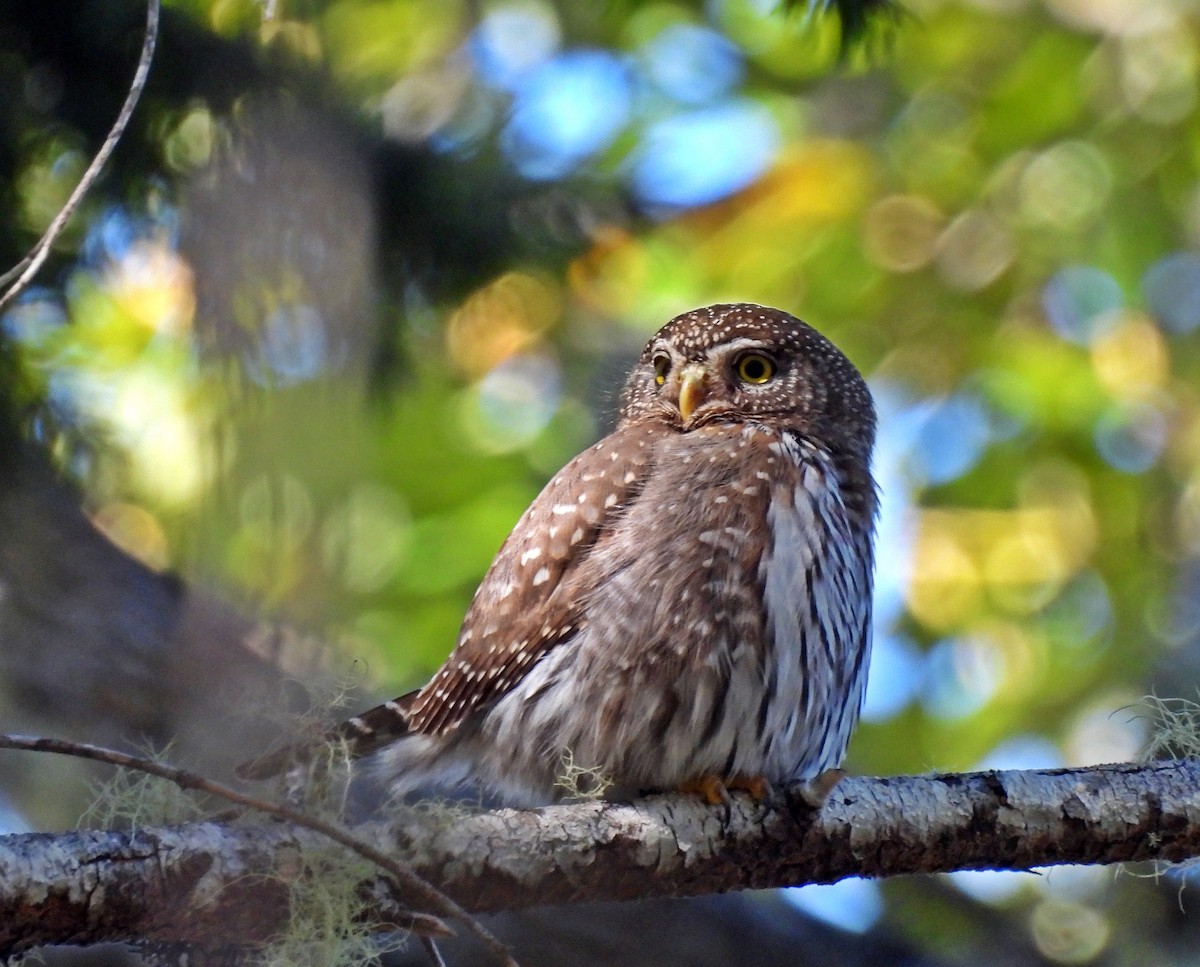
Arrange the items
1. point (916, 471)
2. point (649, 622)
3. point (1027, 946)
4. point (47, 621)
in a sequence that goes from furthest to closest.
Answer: point (916, 471)
point (1027, 946)
point (47, 621)
point (649, 622)

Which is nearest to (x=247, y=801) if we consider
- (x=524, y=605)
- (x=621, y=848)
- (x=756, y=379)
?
(x=621, y=848)

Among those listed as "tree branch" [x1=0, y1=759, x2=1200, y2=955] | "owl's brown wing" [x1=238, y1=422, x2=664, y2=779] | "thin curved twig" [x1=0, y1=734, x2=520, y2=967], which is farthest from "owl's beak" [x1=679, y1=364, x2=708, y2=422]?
"thin curved twig" [x1=0, y1=734, x2=520, y2=967]

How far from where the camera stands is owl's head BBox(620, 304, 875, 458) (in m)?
3.81

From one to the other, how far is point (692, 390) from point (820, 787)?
139 centimetres

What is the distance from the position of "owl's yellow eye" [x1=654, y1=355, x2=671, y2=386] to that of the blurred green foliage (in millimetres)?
346

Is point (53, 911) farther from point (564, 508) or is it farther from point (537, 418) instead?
point (537, 418)

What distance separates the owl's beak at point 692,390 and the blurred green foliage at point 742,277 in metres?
0.43

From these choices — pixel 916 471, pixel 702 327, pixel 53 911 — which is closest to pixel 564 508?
pixel 702 327

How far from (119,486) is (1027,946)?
3.41 metres

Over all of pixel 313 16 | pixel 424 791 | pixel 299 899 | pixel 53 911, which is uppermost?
pixel 313 16

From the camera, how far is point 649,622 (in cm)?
312

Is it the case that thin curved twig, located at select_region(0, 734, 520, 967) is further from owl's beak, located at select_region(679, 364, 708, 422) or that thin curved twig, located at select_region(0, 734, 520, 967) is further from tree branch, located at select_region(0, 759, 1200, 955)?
owl's beak, located at select_region(679, 364, 708, 422)

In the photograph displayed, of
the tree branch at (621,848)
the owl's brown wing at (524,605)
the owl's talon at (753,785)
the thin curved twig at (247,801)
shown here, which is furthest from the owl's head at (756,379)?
the thin curved twig at (247,801)

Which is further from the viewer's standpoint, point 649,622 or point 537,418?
point 537,418
